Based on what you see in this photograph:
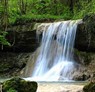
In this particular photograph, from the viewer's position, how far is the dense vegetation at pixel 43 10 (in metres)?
26.7

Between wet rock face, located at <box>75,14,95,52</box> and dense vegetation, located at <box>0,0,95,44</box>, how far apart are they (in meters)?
4.24

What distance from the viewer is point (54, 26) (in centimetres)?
2412

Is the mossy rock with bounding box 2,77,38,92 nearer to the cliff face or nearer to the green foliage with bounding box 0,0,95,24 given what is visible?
the cliff face

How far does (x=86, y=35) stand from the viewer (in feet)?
73.7

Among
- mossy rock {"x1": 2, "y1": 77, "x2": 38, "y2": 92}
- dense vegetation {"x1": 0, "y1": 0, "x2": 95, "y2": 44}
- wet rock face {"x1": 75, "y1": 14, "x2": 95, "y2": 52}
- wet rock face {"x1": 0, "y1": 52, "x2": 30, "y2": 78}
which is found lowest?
wet rock face {"x1": 0, "y1": 52, "x2": 30, "y2": 78}

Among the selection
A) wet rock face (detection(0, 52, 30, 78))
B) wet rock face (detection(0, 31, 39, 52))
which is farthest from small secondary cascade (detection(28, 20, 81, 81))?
wet rock face (detection(0, 52, 30, 78))

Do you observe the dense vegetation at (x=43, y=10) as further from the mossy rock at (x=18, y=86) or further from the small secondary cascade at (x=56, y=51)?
the mossy rock at (x=18, y=86)

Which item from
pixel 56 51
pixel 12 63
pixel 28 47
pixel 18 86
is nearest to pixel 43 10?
pixel 28 47

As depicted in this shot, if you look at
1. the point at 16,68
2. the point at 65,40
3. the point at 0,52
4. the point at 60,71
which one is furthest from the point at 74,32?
the point at 0,52

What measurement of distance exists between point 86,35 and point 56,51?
8.06 feet

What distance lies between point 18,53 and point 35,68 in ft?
9.78

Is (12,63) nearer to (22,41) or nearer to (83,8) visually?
(22,41)

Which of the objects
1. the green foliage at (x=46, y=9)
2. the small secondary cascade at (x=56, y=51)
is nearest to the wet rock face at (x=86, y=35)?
the small secondary cascade at (x=56, y=51)

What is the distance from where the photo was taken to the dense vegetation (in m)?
26.7
